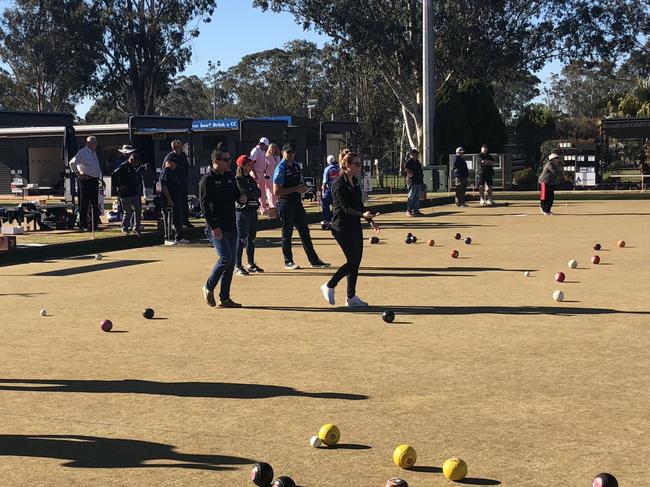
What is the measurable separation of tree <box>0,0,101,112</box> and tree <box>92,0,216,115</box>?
45.9 inches

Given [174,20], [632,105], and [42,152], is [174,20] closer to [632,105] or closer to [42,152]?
[42,152]

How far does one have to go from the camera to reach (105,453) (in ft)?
19.8

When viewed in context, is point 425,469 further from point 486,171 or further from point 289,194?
point 486,171

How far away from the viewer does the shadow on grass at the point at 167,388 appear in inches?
295

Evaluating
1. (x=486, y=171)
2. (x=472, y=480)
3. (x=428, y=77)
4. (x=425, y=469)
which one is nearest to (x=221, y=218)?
(x=425, y=469)

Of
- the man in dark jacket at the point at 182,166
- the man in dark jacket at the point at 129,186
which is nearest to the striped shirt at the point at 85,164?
the man in dark jacket at the point at 129,186

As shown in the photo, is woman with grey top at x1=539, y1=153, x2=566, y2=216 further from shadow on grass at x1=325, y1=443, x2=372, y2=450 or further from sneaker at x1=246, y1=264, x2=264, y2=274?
shadow on grass at x1=325, y1=443, x2=372, y2=450

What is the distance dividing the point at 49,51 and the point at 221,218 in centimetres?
6255

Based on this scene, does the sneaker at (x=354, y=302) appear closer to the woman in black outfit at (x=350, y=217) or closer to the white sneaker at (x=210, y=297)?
the woman in black outfit at (x=350, y=217)

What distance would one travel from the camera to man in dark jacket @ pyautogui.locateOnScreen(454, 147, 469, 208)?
32594 mm

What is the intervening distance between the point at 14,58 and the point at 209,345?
69.2 metres

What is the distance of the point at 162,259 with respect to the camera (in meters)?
18.2

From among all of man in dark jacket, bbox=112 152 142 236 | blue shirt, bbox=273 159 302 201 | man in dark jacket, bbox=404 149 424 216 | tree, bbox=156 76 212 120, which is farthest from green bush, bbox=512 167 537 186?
tree, bbox=156 76 212 120

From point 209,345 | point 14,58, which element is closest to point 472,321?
point 209,345
